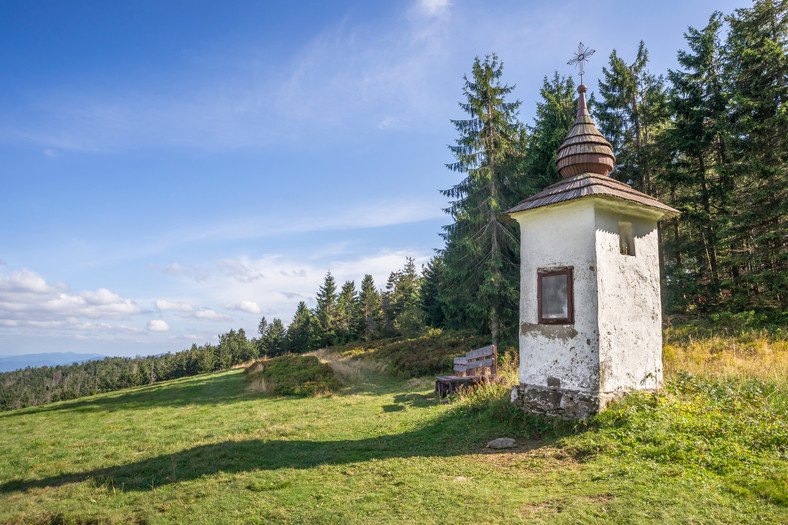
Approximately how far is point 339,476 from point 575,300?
18.0 feet

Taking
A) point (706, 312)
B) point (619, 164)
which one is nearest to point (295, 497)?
point (706, 312)

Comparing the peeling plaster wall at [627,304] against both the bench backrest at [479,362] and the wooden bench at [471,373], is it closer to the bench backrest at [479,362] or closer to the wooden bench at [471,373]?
the wooden bench at [471,373]

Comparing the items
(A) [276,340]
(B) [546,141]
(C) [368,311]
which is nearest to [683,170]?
(B) [546,141]

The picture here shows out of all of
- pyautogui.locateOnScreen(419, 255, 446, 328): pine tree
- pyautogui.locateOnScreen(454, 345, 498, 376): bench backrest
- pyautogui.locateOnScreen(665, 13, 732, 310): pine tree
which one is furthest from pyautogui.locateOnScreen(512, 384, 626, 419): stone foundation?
pyautogui.locateOnScreen(419, 255, 446, 328): pine tree

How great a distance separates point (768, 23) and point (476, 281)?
54.2ft

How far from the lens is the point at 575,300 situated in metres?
7.72

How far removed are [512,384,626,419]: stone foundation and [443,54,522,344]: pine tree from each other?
1065 centimetres

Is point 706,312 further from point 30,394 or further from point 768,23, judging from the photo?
point 30,394

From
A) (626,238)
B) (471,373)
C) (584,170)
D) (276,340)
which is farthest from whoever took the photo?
(276,340)

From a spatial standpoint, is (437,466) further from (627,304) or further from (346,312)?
(346,312)

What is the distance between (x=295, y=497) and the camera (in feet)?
18.4

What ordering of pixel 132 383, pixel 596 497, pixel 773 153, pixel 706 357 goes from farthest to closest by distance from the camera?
pixel 132 383 < pixel 773 153 < pixel 706 357 < pixel 596 497

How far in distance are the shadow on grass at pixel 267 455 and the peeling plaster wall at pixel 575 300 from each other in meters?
1.51

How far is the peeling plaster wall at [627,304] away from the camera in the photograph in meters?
7.49
